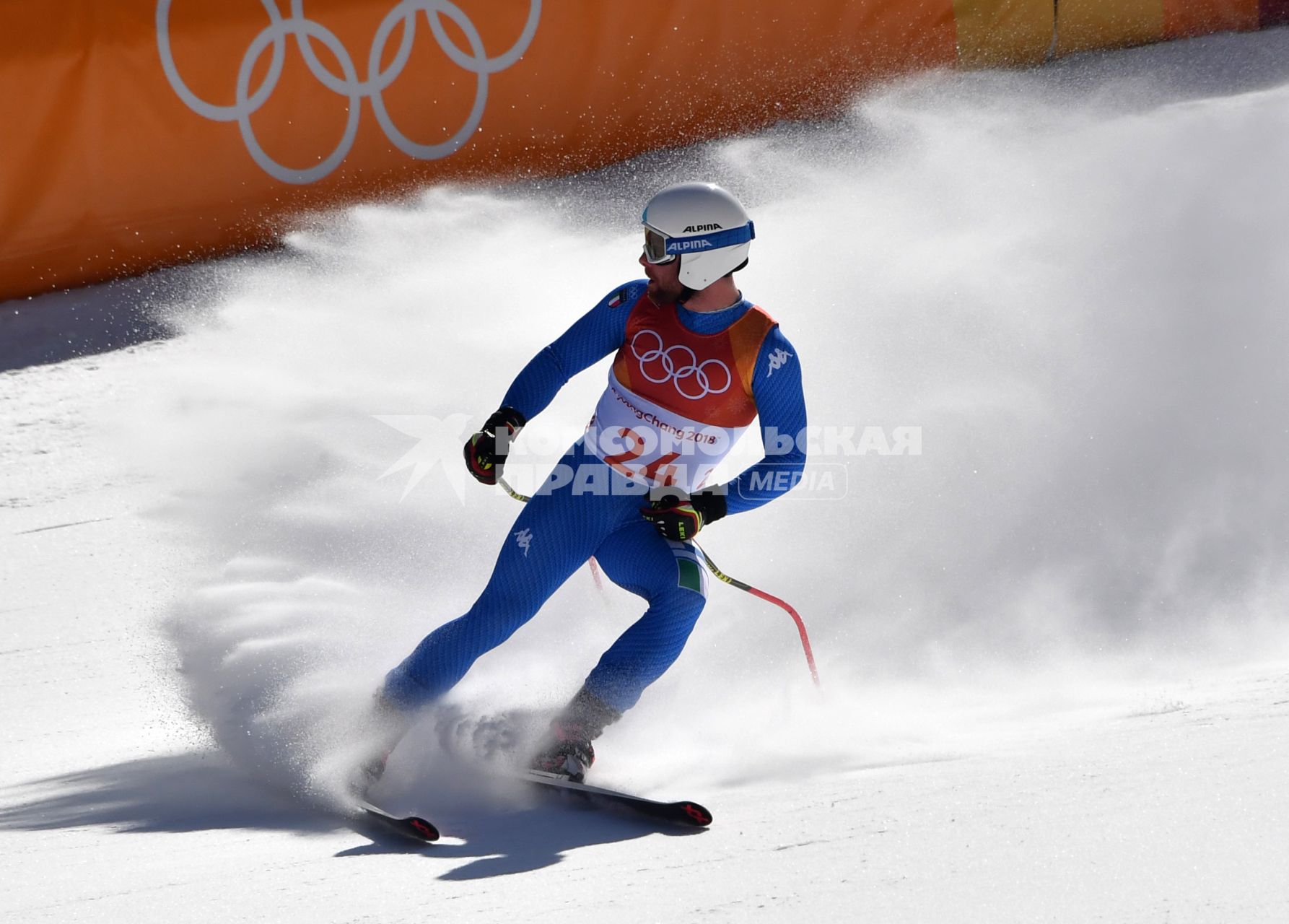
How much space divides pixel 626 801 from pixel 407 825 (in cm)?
56

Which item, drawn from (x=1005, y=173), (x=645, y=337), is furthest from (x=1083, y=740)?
(x=1005, y=173)

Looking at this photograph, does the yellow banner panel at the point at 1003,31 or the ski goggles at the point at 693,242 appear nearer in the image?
the ski goggles at the point at 693,242

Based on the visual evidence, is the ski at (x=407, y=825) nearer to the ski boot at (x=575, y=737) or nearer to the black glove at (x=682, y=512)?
the ski boot at (x=575, y=737)

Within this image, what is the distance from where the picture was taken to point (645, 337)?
3.93 meters

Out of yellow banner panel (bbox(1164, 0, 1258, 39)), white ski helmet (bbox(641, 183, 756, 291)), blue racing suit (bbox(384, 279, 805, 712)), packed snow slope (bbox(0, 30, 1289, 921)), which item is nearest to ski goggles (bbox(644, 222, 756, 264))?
white ski helmet (bbox(641, 183, 756, 291))

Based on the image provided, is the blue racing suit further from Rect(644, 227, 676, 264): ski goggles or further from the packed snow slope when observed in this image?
the packed snow slope

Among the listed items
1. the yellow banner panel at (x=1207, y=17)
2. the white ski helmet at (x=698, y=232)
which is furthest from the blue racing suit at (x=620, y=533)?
the yellow banner panel at (x=1207, y=17)

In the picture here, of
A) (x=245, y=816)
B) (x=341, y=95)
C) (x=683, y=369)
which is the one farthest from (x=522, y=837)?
(x=341, y=95)

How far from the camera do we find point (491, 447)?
385cm

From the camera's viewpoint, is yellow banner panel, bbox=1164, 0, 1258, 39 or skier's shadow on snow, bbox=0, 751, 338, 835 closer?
skier's shadow on snow, bbox=0, 751, 338, 835

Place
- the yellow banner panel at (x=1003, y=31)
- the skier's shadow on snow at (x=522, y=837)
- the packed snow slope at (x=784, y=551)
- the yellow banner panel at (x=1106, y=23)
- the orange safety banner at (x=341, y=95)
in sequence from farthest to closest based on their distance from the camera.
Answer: the yellow banner panel at (x=1106, y=23)
the yellow banner panel at (x=1003, y=31)
the orange safety banner at (x=341, y=95)
the skier's shadow on snow at (x=522, y=837)
the packed snow slope at (x=784, y=551)

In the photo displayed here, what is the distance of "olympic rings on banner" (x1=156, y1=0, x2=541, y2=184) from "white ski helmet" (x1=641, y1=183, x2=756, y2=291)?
4.59 meters

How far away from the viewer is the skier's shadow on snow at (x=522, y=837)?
318cm

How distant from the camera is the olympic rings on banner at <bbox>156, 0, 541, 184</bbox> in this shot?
A: 760 cm
